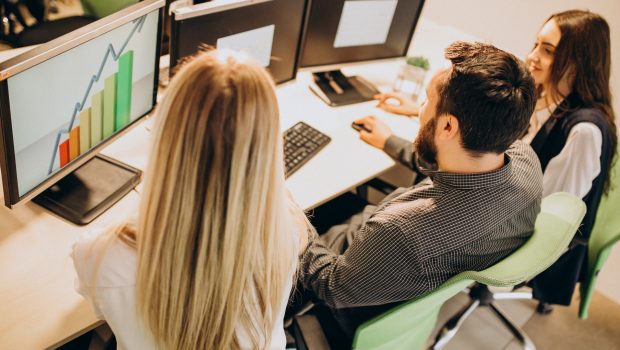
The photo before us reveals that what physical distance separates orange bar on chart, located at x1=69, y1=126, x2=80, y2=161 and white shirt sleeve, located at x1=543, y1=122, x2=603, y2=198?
147 centimetres

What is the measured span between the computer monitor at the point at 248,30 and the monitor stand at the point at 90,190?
343mm

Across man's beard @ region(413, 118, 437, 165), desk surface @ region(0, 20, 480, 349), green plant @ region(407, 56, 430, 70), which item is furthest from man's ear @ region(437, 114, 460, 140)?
green plant @ region(407, 56, 430, 70)

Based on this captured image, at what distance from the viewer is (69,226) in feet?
4.40

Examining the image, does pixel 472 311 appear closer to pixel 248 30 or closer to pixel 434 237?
pixel 434 237

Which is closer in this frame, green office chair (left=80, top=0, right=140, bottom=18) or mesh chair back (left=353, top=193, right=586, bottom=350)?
mesh chair back (left=353, top=193, right=586, bottom=350)

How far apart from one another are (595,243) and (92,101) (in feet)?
5.60

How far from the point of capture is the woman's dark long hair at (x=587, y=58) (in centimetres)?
175

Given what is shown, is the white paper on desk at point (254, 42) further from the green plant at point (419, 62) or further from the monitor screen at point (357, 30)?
the green plant at point (419, 62)

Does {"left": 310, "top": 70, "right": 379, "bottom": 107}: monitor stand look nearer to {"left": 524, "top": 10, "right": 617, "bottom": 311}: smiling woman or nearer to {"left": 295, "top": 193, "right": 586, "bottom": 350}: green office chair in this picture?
{"left": 524, "top": 10, "right": 617, "bottom": 311}: smiling woman

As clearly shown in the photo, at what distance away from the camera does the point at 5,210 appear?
4.41 feet

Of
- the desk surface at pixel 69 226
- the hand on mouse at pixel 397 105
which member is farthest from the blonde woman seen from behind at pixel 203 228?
the hand on mouse at pixel 397 105

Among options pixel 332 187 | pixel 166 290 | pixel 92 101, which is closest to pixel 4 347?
pixel 166 290

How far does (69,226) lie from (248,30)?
82cm

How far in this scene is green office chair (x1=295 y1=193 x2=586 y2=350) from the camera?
3.55 ft
